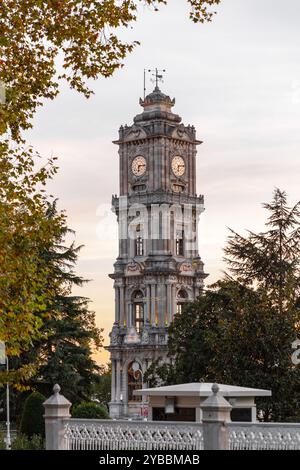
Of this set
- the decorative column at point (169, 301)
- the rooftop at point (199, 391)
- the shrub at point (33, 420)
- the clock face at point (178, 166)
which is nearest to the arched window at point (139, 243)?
the decorative column at point (169, 301)

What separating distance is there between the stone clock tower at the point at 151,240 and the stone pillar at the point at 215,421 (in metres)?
78.1

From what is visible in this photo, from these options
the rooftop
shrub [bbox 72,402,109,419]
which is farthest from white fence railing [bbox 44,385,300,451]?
shrub [bbox 72,402,109,419]

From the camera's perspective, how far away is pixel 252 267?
5294 cm

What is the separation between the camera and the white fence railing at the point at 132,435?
77.3 feet

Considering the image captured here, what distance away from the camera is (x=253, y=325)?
144 feet

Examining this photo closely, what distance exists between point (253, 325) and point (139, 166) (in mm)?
66401

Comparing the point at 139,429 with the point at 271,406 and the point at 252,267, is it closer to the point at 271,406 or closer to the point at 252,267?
the point at 271,406

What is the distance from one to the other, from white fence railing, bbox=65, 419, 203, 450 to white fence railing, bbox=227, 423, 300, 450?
0.76m

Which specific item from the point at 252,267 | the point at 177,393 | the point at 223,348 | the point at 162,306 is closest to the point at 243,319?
the point at 223,348

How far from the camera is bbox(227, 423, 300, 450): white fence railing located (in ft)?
75.8

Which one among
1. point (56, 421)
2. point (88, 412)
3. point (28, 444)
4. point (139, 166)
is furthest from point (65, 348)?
point (139, 166)

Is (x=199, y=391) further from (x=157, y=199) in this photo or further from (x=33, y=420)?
(x=157, y=199)

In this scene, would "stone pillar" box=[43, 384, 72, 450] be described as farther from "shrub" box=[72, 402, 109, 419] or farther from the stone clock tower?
the stone clock tower

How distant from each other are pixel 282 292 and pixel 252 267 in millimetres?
6442
